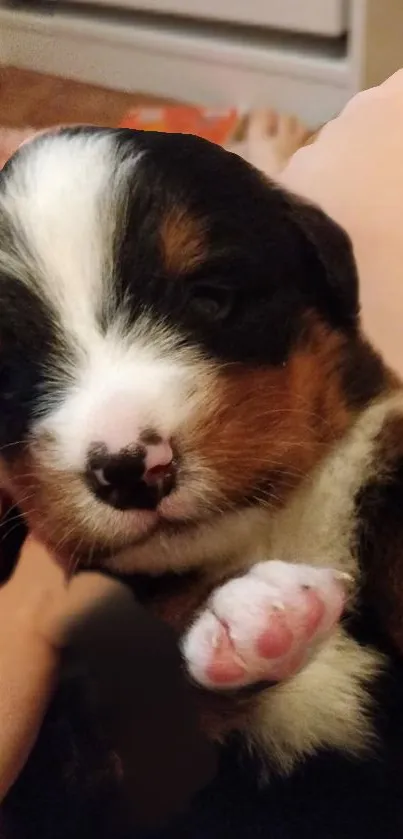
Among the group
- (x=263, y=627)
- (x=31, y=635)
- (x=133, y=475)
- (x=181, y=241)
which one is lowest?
(x=31, y=635)

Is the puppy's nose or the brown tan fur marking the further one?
the brown tan fur marking

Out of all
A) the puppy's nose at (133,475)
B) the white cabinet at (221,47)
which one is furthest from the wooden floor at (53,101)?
the puppy's nose at (133,475)

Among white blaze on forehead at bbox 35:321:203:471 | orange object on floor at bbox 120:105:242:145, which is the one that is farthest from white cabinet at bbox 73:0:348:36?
white blaze on forehead at bbox 35:321:203:471

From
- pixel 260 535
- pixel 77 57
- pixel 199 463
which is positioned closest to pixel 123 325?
pixel 199 463

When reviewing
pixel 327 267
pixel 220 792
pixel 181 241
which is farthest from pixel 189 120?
pixel 220 792

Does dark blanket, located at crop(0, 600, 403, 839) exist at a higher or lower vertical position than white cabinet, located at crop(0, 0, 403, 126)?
lower

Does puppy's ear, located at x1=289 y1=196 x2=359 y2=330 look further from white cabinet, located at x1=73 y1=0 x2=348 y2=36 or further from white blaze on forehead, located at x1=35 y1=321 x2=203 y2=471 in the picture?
white cabinet, located at x1=73 y1=0 x2=348 y2=36

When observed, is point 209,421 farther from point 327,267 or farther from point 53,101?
point 53,101

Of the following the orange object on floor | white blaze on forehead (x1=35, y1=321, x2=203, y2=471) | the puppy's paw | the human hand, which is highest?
white blaze on forehead (x1=35, y1=321, x2=203, y2=471)
